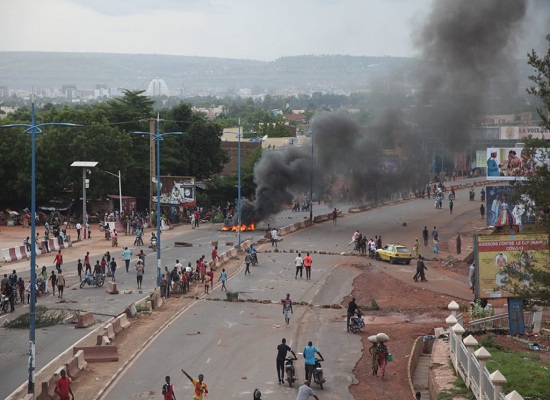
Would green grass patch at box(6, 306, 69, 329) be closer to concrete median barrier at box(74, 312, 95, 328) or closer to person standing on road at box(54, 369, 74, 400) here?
concrete median barrier at box(74, 312, 95, 328)

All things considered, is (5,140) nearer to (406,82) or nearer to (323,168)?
(323,168)

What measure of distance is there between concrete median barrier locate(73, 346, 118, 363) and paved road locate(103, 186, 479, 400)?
2.73 ft

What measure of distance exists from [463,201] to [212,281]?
165 feet

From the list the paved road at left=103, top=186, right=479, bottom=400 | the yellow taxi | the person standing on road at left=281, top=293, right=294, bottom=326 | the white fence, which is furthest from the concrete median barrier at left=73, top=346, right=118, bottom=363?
the yellow taxi

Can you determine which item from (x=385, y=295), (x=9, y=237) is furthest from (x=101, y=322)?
(x=9, y=237)

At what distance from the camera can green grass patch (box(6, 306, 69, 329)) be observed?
34.2m

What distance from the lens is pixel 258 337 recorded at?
32031 millimetres

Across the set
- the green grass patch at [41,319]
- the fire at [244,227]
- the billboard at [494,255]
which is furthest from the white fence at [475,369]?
the fire at [244,227]

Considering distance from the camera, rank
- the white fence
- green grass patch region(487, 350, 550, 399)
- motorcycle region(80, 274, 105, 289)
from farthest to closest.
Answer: motorcycle region(80, 274, 105, 289), green grass patch region(487, 350, 550, 399), the white fence

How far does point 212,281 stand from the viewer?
141 feet

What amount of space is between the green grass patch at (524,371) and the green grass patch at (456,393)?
0.80 m

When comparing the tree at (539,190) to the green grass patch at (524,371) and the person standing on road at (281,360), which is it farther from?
the person standing on road at (281,360)

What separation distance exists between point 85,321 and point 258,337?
6.42 metres

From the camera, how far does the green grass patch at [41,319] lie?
34219 mm
